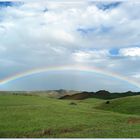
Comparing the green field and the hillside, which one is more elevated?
the hillside

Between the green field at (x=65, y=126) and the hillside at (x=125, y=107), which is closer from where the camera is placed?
the green field at (x=65, y=126)

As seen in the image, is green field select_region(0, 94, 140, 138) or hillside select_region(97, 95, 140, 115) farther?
hillside select_region(97, 95, 140, 115)

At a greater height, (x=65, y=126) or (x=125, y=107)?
(x=125, y=107)

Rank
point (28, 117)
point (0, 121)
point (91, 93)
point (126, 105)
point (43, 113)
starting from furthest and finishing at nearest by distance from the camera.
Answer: point (91, 93) < point (126, 105) < point (43, 113) < point (28, 117) < point (0, 121)

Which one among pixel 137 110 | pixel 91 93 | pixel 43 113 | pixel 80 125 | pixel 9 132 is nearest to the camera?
pixel 9 132

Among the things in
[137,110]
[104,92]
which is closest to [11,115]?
[137,110]

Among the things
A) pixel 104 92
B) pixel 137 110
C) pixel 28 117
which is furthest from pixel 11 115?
pixel 104 92

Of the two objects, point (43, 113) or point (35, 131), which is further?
point (43, 113)

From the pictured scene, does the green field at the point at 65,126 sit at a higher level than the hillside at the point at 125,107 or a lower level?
lower

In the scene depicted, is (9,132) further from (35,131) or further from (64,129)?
(64,129)

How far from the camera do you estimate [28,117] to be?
3581cm

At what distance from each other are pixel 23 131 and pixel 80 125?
6.14 meters

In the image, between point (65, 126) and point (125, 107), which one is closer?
point (65, 126)

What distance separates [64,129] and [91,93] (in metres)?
147
